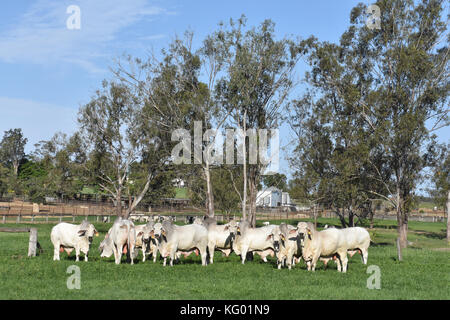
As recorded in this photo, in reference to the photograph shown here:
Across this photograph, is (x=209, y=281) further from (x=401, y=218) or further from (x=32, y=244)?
(x=401, y=218)

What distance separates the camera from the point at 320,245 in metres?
17.7

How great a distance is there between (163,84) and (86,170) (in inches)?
514

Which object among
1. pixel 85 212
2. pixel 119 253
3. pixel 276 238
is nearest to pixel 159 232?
pixel 119 253

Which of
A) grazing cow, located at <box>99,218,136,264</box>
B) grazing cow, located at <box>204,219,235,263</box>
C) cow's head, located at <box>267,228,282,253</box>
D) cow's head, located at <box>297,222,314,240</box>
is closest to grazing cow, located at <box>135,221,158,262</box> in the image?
grazing cow, located at <box>99,218,136,264</box>

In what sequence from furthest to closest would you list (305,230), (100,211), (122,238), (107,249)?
(100,211)
(107,249)
(122,238)
(305,230)

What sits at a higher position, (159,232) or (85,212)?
(159,232)

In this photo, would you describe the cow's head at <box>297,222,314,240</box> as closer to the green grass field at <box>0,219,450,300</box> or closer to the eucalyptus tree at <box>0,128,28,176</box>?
the green grass field at <box>0,219,450,300</box>

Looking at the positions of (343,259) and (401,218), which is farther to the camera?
(401,218)

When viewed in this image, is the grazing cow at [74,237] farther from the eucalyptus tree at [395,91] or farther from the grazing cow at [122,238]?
the eucalyptus tree at [395,91]

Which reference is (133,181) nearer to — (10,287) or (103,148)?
(103,148)

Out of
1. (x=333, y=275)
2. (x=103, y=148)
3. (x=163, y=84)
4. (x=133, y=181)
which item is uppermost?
(x=163, y=84)

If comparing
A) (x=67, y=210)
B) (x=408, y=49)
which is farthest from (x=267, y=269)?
(x=67, y=210)

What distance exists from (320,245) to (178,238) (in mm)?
5363

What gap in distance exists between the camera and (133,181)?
154 ft
